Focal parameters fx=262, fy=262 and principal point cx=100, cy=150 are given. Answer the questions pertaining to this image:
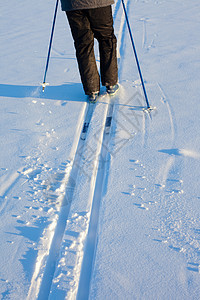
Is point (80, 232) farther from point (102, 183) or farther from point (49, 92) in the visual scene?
point (49, 92)

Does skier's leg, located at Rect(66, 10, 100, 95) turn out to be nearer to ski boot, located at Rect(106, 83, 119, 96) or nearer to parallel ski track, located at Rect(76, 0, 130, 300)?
ski boot, located at Rect(106, 83, 119, 96)

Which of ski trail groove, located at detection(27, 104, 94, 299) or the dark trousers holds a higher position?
the dark trousers

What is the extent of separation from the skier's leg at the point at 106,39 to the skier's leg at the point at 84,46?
58mm

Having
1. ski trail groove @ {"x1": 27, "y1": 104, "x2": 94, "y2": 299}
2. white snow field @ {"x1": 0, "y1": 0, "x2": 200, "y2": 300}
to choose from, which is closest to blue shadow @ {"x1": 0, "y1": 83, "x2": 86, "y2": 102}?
white snow field @ {"x1": 0, "y1": 0, "x2": 200, "y2": 300}

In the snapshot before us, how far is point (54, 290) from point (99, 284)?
0.69 feet

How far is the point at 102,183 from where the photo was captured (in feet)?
5.39

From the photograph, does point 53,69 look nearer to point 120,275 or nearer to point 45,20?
point 45,20

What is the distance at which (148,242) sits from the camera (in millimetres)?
1331

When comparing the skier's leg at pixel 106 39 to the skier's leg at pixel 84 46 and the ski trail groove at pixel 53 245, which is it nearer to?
the skier's leg at pixel 84 46

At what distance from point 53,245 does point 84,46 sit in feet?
4.85

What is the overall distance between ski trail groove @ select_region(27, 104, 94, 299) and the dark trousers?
739 millimetres

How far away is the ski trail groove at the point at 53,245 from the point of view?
123 centimetres

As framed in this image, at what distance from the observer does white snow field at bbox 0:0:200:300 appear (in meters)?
1.24

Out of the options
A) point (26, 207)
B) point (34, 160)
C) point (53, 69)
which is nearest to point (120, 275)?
point (26, 207)
